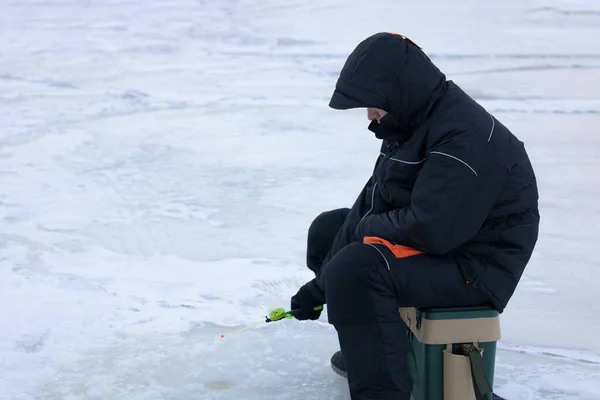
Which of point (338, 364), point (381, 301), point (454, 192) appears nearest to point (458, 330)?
point (381, 301)

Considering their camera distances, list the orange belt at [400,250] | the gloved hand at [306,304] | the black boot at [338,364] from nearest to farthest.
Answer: the orange belt at [400,250] < the gloved hand at [306,304] < the black boot at [338,364]

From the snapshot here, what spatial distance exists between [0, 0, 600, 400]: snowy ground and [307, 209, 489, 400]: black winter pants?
1.62ft

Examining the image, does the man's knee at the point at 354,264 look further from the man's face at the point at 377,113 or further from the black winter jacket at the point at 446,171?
the man's face at the point at 377,113

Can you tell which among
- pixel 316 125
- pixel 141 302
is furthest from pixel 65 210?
pixel 316 125

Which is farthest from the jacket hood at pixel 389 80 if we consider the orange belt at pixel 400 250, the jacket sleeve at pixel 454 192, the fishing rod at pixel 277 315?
the fishing rod at pixel 277 315

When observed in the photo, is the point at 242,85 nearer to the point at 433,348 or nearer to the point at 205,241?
the point at 205,241

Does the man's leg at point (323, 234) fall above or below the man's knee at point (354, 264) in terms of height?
below

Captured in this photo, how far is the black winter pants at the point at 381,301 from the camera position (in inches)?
67.7

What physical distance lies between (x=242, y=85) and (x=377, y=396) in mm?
4672

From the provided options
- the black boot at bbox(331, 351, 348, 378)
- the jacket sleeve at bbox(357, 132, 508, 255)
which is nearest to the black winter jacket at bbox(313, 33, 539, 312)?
the jacket sleeve at bbox(357, 132, 508, 255)

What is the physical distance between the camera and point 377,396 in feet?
5.66

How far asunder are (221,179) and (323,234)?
6.82 ft

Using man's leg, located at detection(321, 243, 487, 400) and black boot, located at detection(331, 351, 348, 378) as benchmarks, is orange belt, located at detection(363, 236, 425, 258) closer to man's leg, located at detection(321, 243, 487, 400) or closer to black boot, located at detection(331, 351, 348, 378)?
man's leg, located at detection(321, 243, 487, 400)

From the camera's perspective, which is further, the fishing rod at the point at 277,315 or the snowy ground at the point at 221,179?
the snowy ground at the point at 221,179
